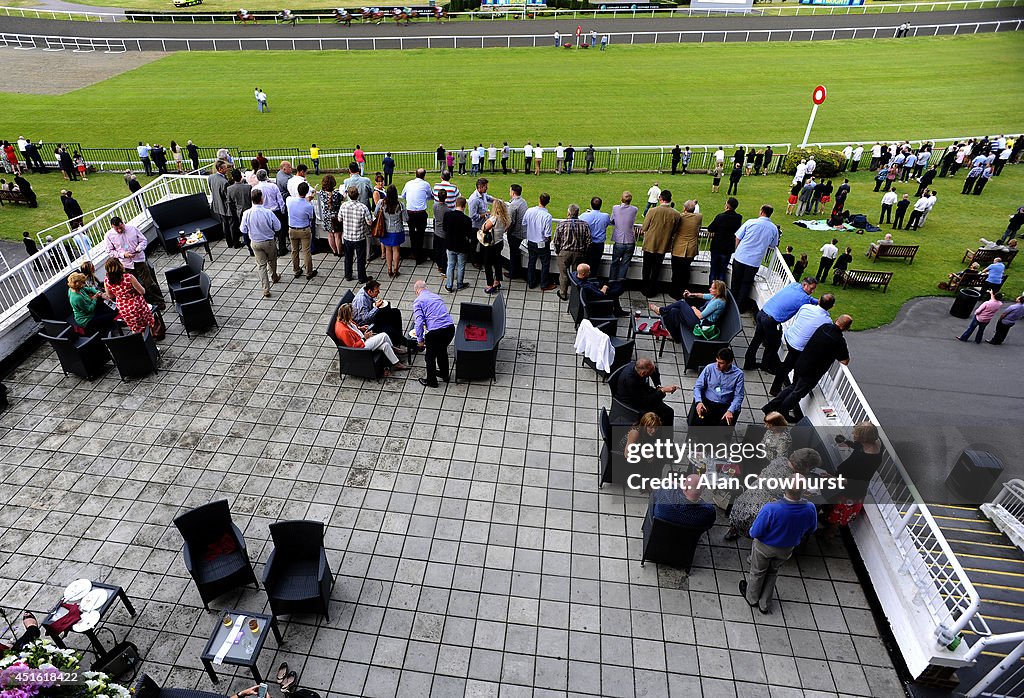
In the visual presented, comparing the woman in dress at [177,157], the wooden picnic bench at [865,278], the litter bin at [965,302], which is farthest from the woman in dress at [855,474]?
the woman in dress at [177,157]

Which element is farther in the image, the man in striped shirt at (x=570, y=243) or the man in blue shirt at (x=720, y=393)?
A: the man in striped shirt at (x=570, y=243)

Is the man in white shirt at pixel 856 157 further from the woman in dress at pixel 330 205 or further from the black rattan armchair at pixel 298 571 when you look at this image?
the black rattan armchair at pixel 298 571

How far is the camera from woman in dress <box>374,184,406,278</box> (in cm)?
1134

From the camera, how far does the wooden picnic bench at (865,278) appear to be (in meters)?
18.3

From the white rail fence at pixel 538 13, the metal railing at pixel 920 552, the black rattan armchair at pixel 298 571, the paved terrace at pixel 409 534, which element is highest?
the white rail fence at pixel 538 13

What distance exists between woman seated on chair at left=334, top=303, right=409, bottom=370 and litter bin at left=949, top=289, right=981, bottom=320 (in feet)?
53.2

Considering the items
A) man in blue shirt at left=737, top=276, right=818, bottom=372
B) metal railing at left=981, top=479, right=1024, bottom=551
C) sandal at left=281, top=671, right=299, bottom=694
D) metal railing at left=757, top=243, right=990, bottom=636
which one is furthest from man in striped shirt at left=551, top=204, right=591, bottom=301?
sandal at left=281, top=671, right=299, bottom=694

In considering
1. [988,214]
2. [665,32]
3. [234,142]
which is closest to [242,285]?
[234,142]

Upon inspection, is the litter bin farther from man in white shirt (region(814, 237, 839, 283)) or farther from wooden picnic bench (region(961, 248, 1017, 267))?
man in white shirt (region(814, 237, 839, 283))

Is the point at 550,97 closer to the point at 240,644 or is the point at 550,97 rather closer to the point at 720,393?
the point at 720,393

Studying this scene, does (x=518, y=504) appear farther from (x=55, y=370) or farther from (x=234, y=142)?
(x=234, y=142)

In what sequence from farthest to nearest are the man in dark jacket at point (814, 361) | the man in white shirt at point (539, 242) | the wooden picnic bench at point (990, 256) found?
the wooden picnic bench at point (990, 256), the man in white shirt at point (539, 242), the man in dark jacket at point (814, 361)

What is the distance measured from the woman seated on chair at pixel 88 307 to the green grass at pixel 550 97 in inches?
967

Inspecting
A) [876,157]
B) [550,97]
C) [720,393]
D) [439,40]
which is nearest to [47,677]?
[720,393]
